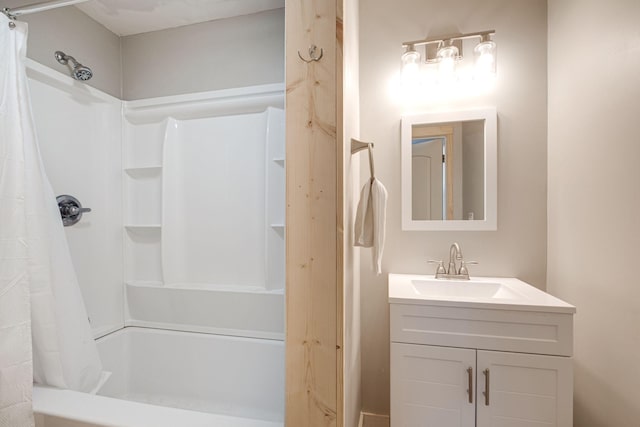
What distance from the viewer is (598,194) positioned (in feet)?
3.93

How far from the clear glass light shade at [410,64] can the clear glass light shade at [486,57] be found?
Result: 0.32 metres

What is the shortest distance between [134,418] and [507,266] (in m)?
1.88

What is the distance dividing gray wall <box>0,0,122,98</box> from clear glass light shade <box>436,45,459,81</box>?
2.17 meters

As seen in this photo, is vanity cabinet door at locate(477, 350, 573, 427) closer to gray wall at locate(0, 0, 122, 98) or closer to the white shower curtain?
the white shower curtain

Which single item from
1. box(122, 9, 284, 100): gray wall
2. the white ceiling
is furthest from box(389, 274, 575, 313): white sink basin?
the white ceiling

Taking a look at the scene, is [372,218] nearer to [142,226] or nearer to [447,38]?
[447,38]

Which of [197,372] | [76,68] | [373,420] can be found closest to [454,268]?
[373,420]

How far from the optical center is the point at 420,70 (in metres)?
1.67

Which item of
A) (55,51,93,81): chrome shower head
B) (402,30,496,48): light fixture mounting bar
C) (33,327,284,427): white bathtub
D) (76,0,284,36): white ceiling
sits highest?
(76,0,284,36): white ceiling

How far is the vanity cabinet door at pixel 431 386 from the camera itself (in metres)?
1.19

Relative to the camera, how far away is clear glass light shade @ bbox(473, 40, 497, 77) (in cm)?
154

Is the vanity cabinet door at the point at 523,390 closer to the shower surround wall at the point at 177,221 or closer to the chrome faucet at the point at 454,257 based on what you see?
the chrome faucet at the point at 454,257

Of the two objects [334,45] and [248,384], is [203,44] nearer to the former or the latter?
[334,45]

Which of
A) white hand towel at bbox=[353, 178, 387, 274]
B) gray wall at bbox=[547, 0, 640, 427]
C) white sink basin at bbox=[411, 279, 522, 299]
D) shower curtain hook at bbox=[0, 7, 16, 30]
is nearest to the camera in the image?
gray wall at bbox=[547, 0, 640, 427]
